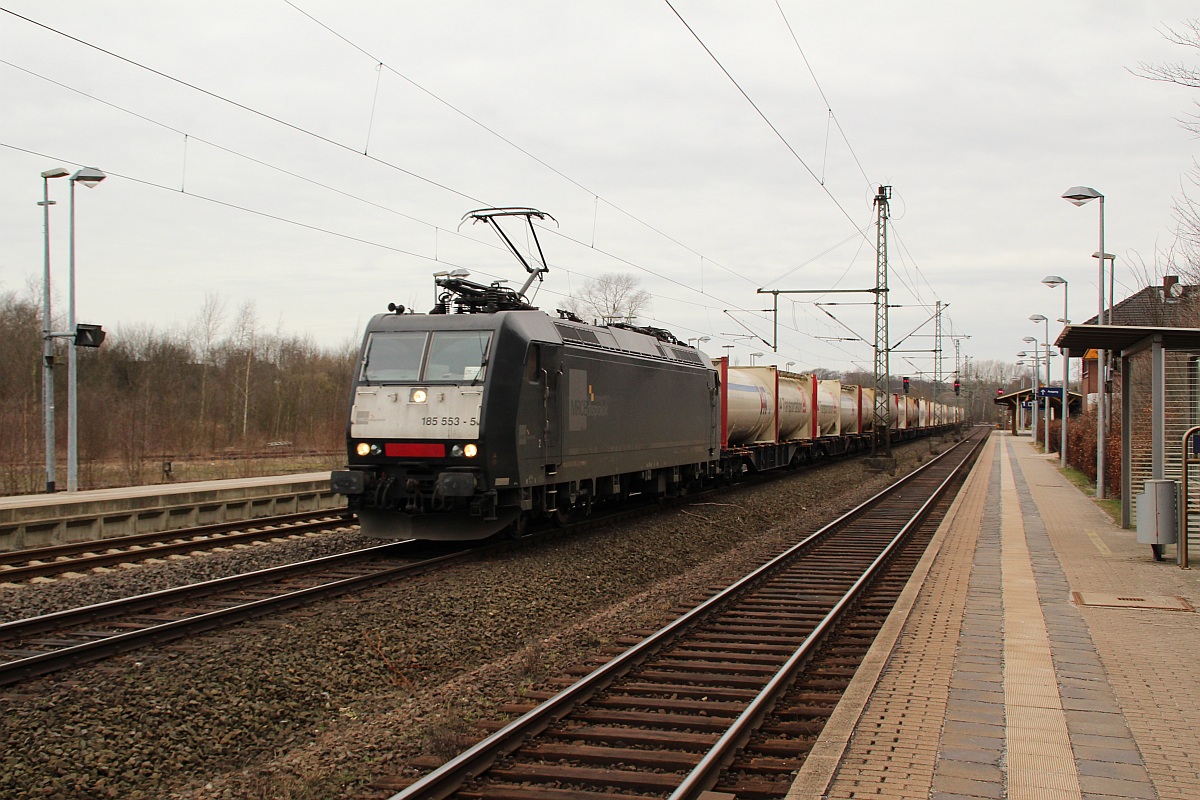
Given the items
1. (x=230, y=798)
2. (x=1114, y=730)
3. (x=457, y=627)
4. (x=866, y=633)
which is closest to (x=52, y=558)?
(x=457, y=627)

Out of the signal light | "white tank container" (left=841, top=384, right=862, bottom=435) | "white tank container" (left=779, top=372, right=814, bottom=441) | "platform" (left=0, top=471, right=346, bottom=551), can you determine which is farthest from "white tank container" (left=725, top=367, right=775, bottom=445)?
the signal light

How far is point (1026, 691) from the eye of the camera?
6.56 meters

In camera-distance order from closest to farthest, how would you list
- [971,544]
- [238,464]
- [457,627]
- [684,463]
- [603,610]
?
[457,627], [603,610], [971,544], [684,463], [238,464]

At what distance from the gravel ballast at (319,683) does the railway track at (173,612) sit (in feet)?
0.68

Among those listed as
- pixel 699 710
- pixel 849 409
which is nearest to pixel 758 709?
pixel 699 710

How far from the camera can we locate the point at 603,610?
423 inches

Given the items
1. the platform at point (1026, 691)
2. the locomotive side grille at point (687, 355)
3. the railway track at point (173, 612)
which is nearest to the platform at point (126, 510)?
the railway track at point (173, 612)

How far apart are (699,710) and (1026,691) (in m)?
2.17

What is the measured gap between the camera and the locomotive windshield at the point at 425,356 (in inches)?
489

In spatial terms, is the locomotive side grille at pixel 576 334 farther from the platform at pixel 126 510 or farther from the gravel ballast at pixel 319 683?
the platform at pixel 126 510

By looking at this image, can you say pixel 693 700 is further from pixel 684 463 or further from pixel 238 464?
pixel 238 464

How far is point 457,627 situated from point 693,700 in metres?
2.92

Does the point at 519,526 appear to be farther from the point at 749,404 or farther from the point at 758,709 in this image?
the point at 749,404

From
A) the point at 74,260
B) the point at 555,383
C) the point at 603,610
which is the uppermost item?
the point at 74,260
